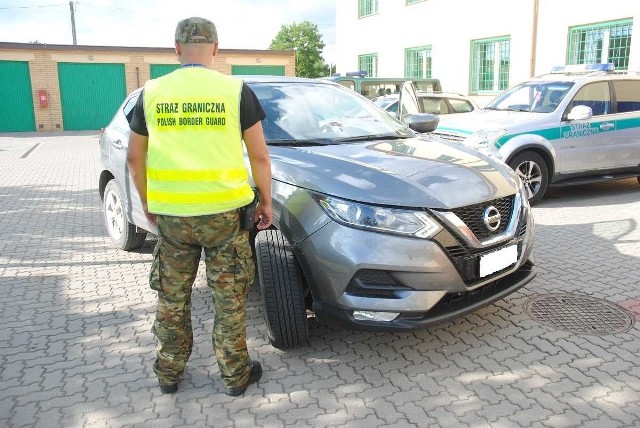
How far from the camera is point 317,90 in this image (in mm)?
4527

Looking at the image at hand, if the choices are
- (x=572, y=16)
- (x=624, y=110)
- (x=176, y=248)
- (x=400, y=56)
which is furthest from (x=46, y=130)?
(x=176, y=248)

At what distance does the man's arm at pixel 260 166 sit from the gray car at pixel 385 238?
28cm

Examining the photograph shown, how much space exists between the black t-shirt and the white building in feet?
43.2

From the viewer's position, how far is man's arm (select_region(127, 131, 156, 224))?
279 cm

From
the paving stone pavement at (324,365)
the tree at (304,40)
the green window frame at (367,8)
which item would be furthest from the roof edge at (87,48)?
the tree at (304,40)

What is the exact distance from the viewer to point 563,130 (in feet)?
24.7

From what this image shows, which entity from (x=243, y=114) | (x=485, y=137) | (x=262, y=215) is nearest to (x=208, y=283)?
(x=262, y=215)

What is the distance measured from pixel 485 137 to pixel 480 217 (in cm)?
444

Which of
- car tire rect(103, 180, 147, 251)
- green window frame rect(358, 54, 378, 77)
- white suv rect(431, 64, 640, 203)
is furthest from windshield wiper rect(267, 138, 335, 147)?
green window frame rect(358, 54, 378, 77)

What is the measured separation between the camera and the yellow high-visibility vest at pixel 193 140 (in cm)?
259

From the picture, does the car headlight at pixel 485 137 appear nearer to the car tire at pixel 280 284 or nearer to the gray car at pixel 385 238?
the gray car at pixel 385 238

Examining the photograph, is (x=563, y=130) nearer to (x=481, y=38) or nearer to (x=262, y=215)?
(x=262, y=215)

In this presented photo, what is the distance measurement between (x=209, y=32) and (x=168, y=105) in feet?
1.33

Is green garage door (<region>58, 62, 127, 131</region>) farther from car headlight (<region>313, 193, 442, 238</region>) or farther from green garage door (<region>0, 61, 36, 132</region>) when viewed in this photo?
car headlight (<region>313, 193, 442, 238</region>)
